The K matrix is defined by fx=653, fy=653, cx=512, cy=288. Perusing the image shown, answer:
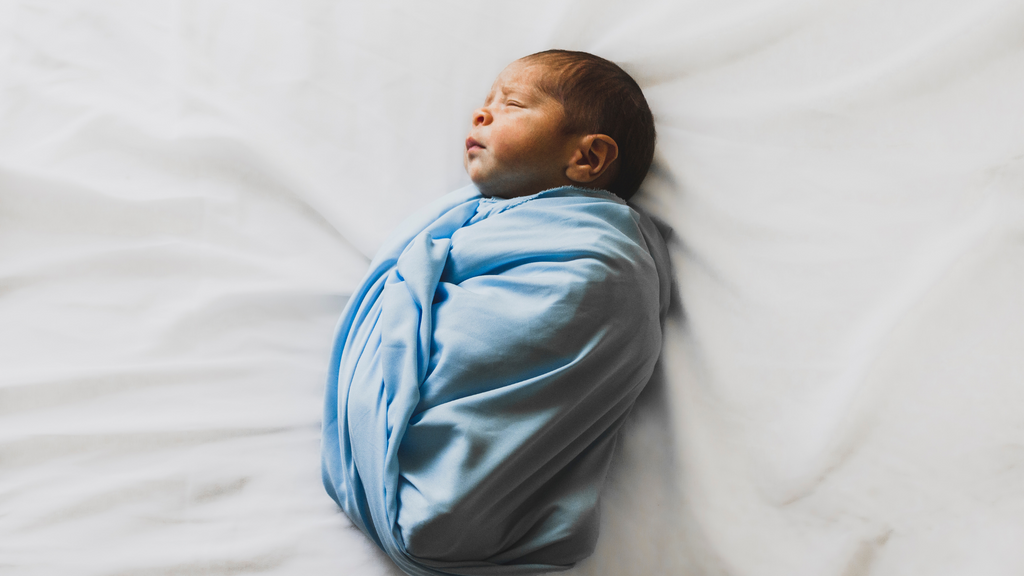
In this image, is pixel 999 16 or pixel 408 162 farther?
pixel 408 162

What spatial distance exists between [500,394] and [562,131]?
0.39 metres

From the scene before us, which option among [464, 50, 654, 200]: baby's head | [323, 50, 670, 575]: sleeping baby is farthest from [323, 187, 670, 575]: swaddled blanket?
[464, 50, 654, 200]: baby's head

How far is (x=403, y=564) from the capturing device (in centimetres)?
73

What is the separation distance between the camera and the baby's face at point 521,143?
0.89 m

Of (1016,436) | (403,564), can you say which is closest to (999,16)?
(1016,436)

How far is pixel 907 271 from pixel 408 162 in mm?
706

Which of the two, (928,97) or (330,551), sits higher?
(928,97)

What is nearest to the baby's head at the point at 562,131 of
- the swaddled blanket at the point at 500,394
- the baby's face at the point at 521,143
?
the baby's face at the point at 521,143

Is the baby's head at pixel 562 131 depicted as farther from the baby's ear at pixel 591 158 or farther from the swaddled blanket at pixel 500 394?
the swaddled blanket at pixel 500 394

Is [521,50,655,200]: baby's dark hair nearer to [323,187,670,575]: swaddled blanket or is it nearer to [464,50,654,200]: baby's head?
[464,50,654,200]: baby's head

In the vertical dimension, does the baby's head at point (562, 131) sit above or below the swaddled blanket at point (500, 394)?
above

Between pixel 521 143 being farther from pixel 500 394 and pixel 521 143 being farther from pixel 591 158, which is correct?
pixel 500 394

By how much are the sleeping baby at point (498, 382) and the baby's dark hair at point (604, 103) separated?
Result: 0.08 metres

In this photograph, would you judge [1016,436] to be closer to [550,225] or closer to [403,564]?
[550,225]
